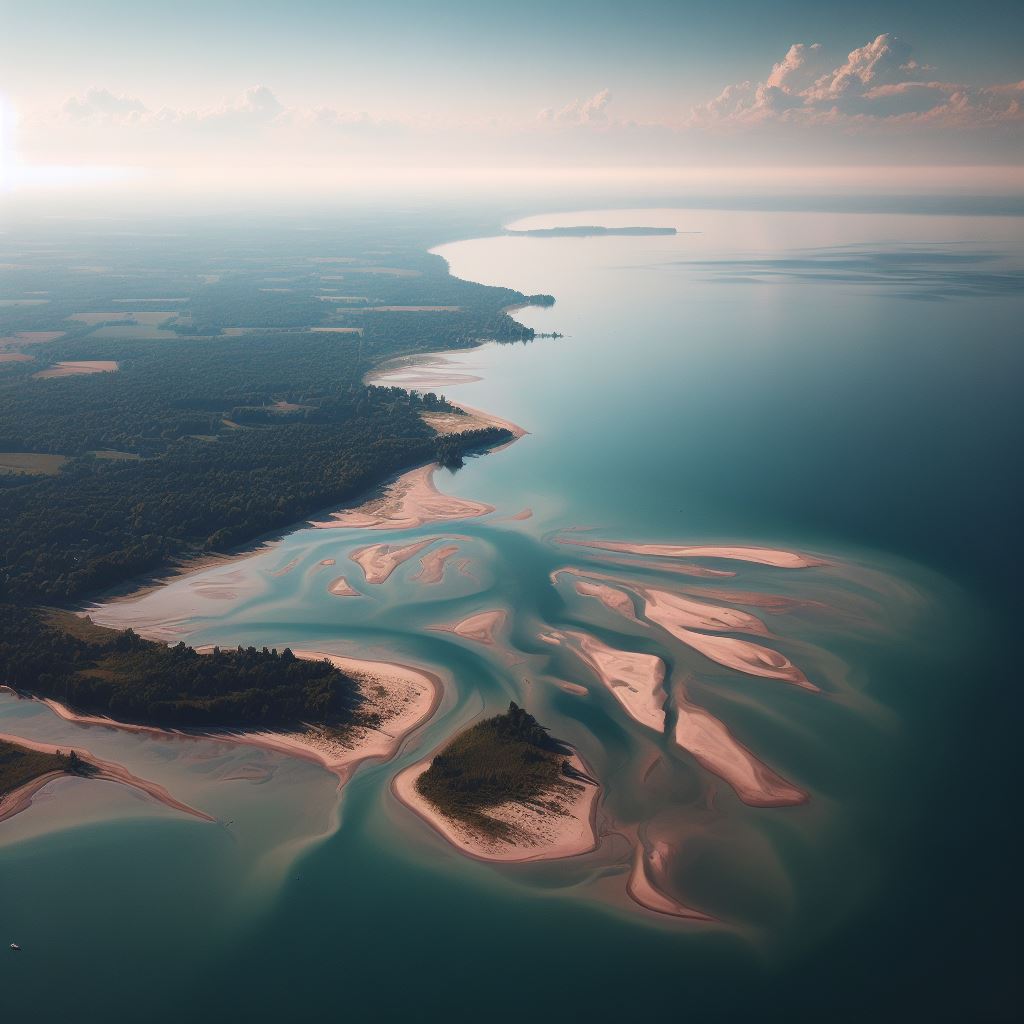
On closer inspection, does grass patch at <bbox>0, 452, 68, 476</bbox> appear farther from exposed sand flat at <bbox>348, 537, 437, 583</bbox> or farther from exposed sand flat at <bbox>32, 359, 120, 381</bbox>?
exposed sand flat at <bbox>348, 537, 437, 583</bbox>

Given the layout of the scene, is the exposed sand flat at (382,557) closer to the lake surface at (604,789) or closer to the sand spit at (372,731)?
the lake surface at (604,789)

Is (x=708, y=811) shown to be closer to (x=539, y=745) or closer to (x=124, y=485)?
(x=539, y=745)

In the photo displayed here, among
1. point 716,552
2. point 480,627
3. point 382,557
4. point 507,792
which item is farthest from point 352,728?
point 716,552

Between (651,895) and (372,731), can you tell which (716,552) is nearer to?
(372,731)

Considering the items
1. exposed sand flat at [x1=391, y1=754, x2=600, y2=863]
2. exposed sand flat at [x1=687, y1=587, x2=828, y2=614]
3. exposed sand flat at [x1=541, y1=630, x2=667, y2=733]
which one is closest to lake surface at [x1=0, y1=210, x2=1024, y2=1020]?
exposed sand flat at [x1=687, y1=587, x2=828, y2=614]

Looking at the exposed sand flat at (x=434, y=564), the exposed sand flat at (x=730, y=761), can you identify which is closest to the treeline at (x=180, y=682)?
the exposed sand flat at (x=434, y=564)
